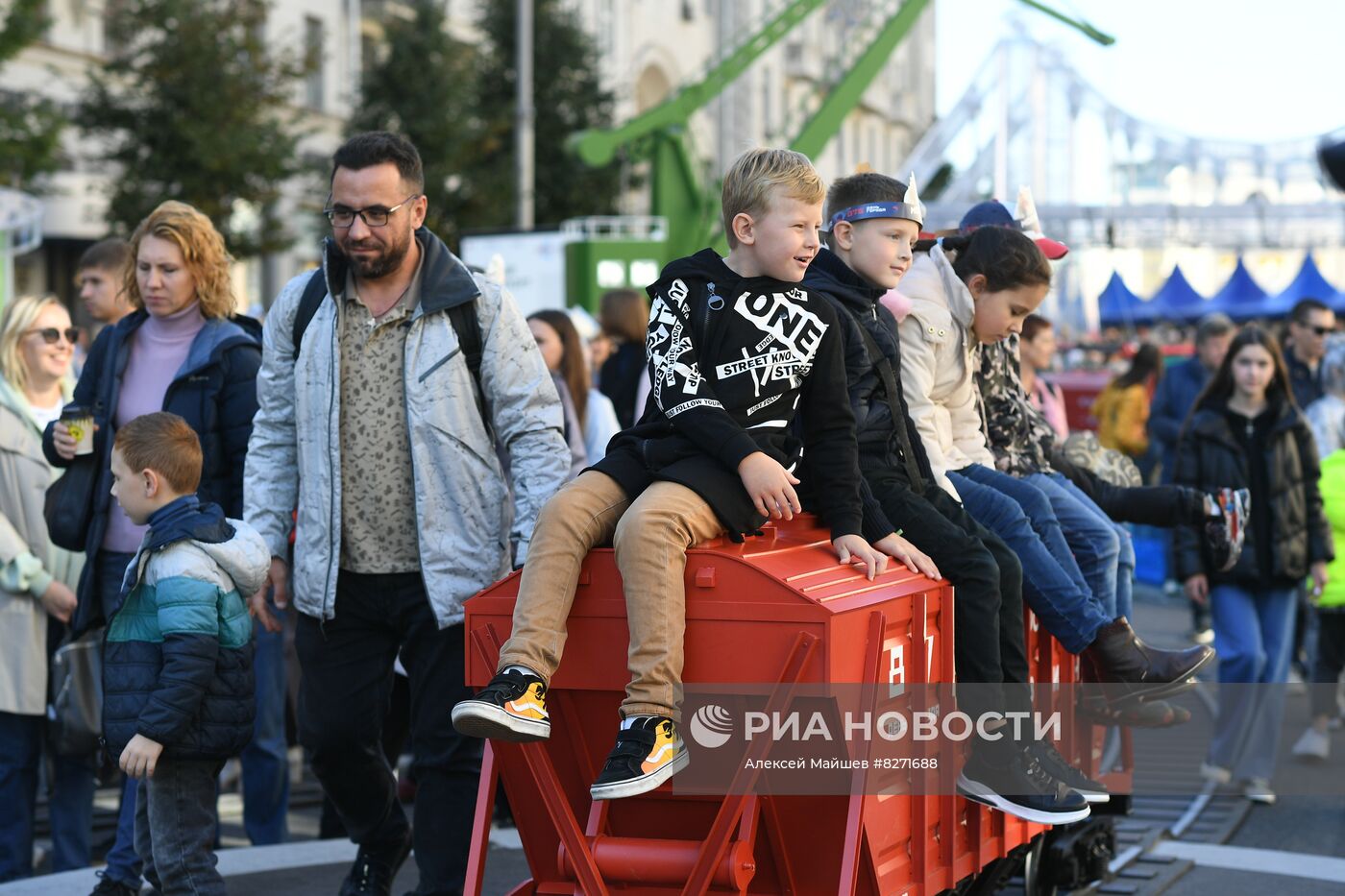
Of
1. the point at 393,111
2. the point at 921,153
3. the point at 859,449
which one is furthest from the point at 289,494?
the point at 921,153

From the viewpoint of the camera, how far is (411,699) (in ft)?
18.9

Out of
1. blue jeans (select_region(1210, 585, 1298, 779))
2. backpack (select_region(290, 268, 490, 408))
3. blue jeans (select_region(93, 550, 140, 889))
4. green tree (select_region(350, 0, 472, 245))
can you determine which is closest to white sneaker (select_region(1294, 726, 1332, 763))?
blue jeans (select_region(1210, 585, 1298, 779))

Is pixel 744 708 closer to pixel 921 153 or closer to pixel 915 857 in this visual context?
pixel 915 857

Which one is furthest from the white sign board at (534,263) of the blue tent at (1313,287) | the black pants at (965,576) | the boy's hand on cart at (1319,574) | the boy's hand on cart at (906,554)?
the blue tent at (1313,287)

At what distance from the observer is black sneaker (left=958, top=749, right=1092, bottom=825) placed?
5.24m

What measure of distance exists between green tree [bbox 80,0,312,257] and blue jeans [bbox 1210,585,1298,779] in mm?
16704

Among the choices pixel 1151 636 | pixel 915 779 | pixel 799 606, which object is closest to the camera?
pixel 799 606

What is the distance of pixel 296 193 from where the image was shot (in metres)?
32.0

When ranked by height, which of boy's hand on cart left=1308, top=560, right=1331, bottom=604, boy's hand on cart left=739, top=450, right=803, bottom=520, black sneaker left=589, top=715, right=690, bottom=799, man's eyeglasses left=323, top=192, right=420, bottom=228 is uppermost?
man's eyeglasses left=323, top=192, right=420, bottom=228

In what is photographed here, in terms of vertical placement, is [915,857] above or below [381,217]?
below

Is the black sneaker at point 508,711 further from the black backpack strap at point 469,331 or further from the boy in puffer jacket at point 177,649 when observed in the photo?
the black backpack strap at point 469,331

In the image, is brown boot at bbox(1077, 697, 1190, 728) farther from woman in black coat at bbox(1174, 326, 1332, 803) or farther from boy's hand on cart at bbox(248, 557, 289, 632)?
woman in black coat at bbox(1174, 326, 1332, 803)

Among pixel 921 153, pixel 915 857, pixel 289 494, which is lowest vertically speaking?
pixel 915 857

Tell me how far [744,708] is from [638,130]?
28518 millimetres
